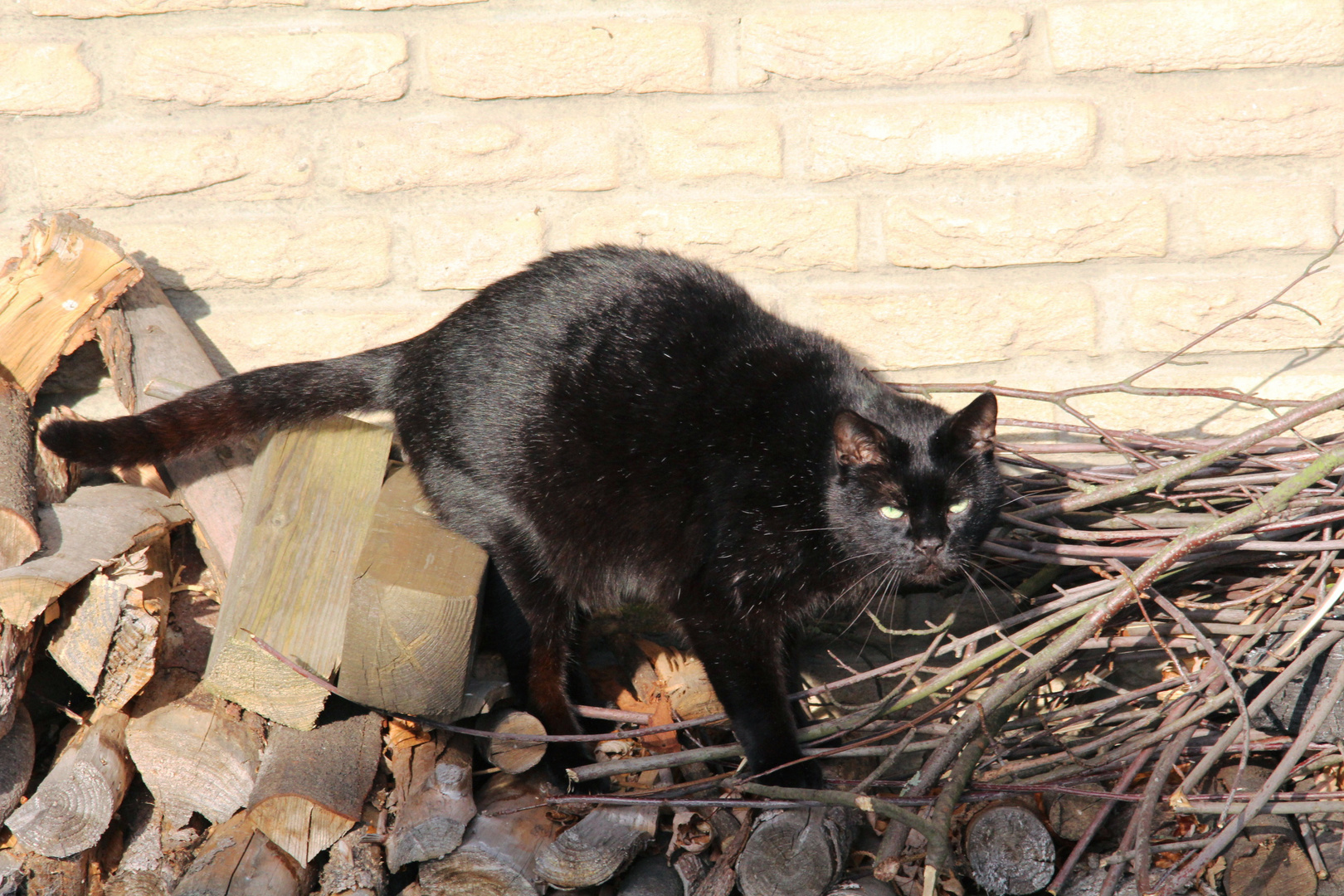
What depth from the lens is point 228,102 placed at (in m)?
2.53

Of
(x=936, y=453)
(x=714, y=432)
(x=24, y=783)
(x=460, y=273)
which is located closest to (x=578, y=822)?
(x=714, y=432)

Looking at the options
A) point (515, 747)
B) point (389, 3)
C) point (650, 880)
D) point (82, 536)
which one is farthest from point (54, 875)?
point (389, 3)

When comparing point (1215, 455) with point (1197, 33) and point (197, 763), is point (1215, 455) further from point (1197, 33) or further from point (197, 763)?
point (197, 763)

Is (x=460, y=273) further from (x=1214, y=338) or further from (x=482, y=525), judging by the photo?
(x=1214, y=338)

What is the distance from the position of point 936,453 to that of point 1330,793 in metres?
1.07

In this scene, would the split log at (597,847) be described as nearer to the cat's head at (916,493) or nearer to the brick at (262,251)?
the cat's head at (916,493)

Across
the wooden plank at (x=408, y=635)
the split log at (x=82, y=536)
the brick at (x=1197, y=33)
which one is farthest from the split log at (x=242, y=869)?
the brick at (x=1197, y=33)

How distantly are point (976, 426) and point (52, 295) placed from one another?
232cm

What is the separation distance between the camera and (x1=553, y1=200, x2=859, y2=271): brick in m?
2.61

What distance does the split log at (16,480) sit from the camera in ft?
7.22

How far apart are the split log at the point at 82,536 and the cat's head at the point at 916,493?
1694 mm

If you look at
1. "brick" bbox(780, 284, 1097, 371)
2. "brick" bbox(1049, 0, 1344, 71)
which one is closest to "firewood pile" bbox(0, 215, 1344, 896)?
A: "brick" bbox(780, 284, 1097, 371)

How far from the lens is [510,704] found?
245 cm

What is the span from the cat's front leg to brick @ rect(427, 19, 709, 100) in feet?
4.52
